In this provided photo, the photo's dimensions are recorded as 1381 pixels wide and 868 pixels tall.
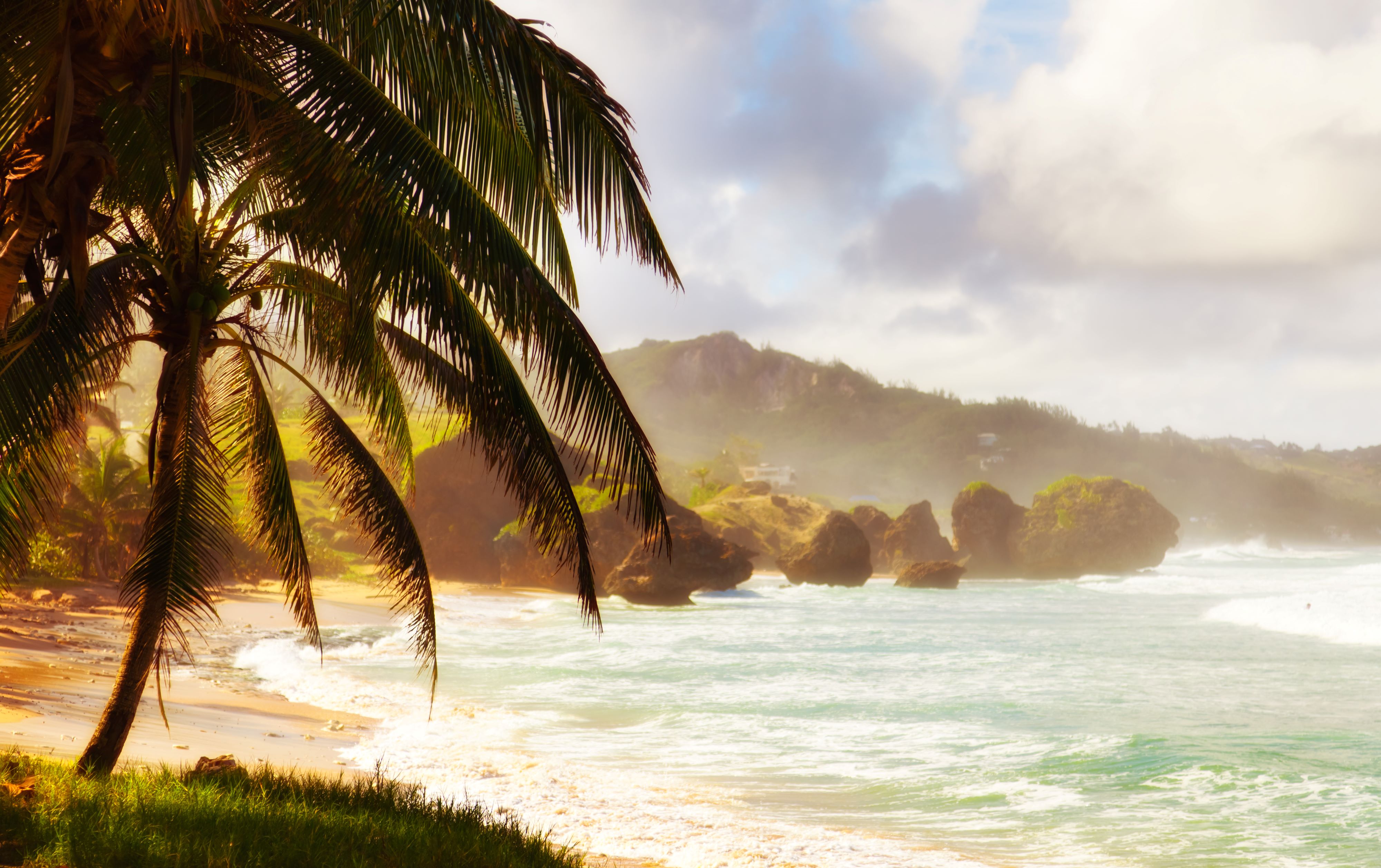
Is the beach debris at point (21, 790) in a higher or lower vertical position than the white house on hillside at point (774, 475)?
lower

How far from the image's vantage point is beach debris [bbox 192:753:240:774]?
6.07 m

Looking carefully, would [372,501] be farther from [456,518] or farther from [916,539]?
[916,539]

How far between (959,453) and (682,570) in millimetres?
126509

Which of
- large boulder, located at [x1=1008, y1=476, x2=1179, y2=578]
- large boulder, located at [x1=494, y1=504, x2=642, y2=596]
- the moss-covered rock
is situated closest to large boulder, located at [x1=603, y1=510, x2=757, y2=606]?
Result: large boulder, located at [x1=494, y1=504, x2=642, y2=596]

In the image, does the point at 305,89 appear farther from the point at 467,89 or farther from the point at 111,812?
the point at 111,812

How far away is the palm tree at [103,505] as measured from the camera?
2144 centimetres

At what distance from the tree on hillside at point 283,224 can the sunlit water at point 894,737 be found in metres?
3.10

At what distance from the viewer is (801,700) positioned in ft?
45.4

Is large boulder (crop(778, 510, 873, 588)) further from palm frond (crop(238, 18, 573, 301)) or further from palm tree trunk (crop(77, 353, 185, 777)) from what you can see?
palm frond (crop(238, 18, 573, 301))

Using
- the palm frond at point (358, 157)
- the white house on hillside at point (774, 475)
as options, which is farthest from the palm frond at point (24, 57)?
the white house on hillside at point (774, 475)

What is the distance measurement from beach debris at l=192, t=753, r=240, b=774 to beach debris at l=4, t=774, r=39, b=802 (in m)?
1.01

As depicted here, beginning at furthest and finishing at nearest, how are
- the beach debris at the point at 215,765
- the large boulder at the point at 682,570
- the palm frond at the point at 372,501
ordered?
the large boulder at the point at 682,570, the palm frond at the point at 372,501, the beach debris at the point at 215,765

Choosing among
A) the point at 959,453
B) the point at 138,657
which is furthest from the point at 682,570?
the point at 959,453

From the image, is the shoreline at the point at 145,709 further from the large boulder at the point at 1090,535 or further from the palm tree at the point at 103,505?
the large boulder at the point at 1090,535
